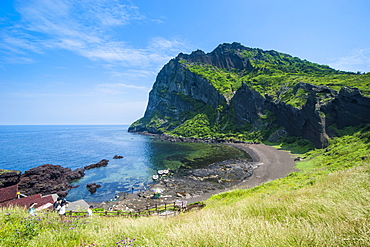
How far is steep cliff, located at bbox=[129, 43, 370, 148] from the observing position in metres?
51.0

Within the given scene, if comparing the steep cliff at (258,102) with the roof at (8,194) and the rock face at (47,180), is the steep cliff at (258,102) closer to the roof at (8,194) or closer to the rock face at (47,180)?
the rock face at (47,180)

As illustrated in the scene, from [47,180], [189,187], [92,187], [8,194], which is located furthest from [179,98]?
[8,194]

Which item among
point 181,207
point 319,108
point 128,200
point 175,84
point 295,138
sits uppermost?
point 175,84

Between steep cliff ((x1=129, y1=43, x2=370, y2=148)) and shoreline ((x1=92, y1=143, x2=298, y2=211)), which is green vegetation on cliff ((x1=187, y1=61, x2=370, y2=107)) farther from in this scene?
shoreline ((x1=92, y1=143, x2=298, y2=211))

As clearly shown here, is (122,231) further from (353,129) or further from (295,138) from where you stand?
A: (295,138)

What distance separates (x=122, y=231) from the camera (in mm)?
5902

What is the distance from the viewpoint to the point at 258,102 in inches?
3846

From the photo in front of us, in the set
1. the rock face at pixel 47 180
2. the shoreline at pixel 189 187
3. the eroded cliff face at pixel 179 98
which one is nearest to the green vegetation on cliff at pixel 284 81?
the eroded cliff face at pixel 179 98

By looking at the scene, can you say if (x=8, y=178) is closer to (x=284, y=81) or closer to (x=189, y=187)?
(x=189, y=187)

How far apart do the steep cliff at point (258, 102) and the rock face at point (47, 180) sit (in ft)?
217

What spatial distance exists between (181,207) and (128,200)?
458 inches

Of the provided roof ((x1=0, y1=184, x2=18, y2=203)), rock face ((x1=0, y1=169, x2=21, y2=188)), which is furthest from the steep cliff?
rock face ((x1=0, y1=169, x2=21, y2=188))

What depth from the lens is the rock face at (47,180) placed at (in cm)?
3369

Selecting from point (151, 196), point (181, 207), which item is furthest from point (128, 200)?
point (181, 207)
